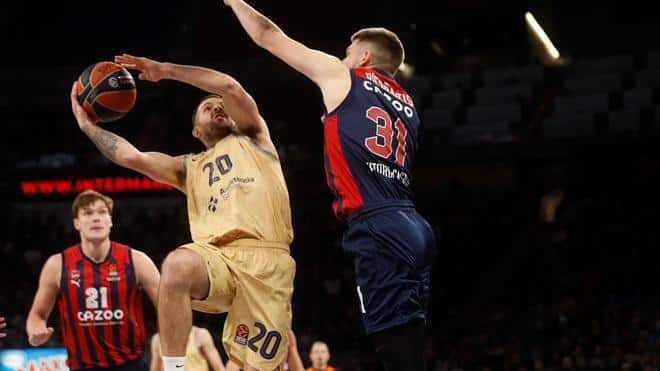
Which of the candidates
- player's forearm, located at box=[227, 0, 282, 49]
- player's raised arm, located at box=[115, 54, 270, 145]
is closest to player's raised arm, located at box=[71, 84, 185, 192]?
player's raised arm, located at box=[115, 54, 270, 145]

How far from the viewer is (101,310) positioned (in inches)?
247

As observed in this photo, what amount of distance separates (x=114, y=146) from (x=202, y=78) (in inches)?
30.8

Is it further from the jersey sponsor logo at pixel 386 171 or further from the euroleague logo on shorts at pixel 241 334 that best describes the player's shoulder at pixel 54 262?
the jersey sponsor logo at pixel 386 171

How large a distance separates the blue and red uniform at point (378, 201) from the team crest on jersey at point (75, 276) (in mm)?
2722

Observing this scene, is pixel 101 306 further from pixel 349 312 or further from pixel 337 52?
pixel 337 52

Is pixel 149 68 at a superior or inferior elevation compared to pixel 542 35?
inferior

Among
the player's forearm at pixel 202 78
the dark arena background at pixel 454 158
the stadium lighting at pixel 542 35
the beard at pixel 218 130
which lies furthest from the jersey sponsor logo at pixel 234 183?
the stadium lighting at pixel 542 35

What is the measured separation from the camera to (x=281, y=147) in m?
18.4

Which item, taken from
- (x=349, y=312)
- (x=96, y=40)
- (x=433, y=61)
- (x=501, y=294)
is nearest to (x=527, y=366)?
(x=501, y=294)

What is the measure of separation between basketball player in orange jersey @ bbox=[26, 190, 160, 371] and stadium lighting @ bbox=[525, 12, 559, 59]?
1452cm

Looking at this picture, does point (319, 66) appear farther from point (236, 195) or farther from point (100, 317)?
point (100, 317)

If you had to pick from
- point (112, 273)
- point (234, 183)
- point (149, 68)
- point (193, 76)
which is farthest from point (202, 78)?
point (112, 273)

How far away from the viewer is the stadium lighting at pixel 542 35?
19.4 meters

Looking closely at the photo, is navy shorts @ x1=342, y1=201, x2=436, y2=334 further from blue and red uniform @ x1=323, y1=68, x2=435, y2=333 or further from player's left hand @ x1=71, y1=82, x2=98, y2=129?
player's left hand @ x1=71, y1=82, x2=98, y2=129
